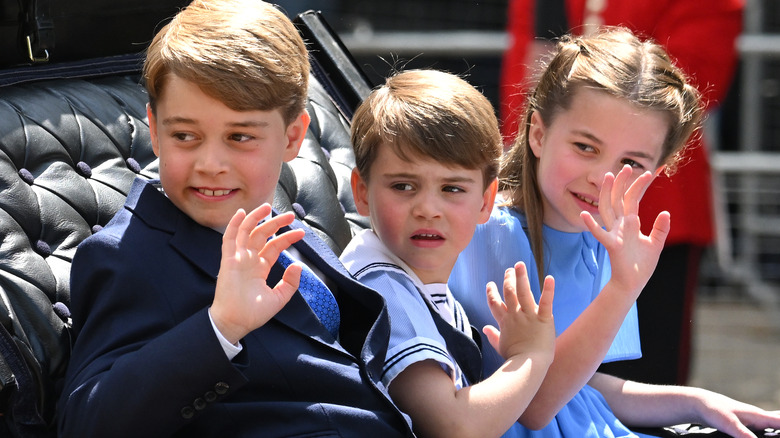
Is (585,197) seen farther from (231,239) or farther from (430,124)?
(231,239)

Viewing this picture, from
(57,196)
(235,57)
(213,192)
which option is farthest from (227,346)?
(57,196)

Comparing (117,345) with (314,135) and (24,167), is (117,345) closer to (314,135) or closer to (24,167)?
(24,167)

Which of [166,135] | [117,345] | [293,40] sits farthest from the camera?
[293,40]

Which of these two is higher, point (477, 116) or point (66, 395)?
point (477, 116)

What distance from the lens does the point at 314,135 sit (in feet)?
7.73

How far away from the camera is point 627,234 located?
1.72m

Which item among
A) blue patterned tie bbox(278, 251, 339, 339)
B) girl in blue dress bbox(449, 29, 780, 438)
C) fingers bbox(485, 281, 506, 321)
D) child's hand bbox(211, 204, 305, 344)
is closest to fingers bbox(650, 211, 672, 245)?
girl in blue dress bbox(449, 29, 780, 438)

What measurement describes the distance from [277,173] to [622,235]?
1.79 ft

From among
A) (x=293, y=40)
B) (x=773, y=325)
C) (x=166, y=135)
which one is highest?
(x=293, y=40)

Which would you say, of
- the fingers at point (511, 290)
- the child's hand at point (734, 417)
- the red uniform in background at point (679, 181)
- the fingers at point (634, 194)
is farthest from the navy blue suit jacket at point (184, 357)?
the red uniform in background at point (679, 181)

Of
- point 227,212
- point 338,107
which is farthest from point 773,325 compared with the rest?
point 227,212

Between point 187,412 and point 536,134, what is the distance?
95 cm

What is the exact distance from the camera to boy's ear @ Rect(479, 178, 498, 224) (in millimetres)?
1855

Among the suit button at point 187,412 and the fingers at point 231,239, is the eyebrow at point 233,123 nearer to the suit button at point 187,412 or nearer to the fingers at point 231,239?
the fingers at point 231,239
